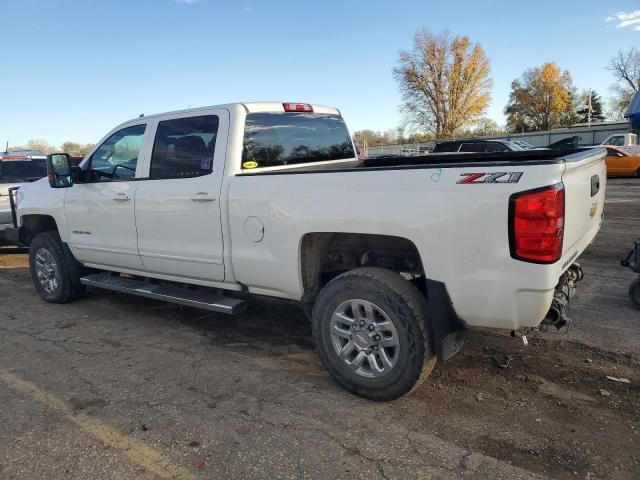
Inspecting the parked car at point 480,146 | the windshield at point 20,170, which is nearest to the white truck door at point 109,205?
the windshield at point 20,170

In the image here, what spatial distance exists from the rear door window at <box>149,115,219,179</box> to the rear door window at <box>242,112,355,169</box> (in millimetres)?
323

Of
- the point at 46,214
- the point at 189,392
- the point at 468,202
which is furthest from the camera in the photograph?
the point at 46,214

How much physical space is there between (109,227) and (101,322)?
39.6 inches

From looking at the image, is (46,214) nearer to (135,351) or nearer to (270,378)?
(135,351)

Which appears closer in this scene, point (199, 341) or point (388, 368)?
point (388, 368)

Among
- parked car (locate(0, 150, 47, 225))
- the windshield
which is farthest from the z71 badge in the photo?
the windshield

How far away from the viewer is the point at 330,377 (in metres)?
3.81

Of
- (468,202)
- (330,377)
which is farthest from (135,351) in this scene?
(468,202)

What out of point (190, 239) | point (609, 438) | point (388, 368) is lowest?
point (609, 438)

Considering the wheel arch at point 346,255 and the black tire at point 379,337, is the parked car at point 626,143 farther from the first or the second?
the black tire at point 379,337

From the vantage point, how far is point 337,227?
11.1 ft

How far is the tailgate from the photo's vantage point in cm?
289

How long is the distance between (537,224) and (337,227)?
4.04 ft

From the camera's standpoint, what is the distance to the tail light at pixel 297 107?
4672 mm
